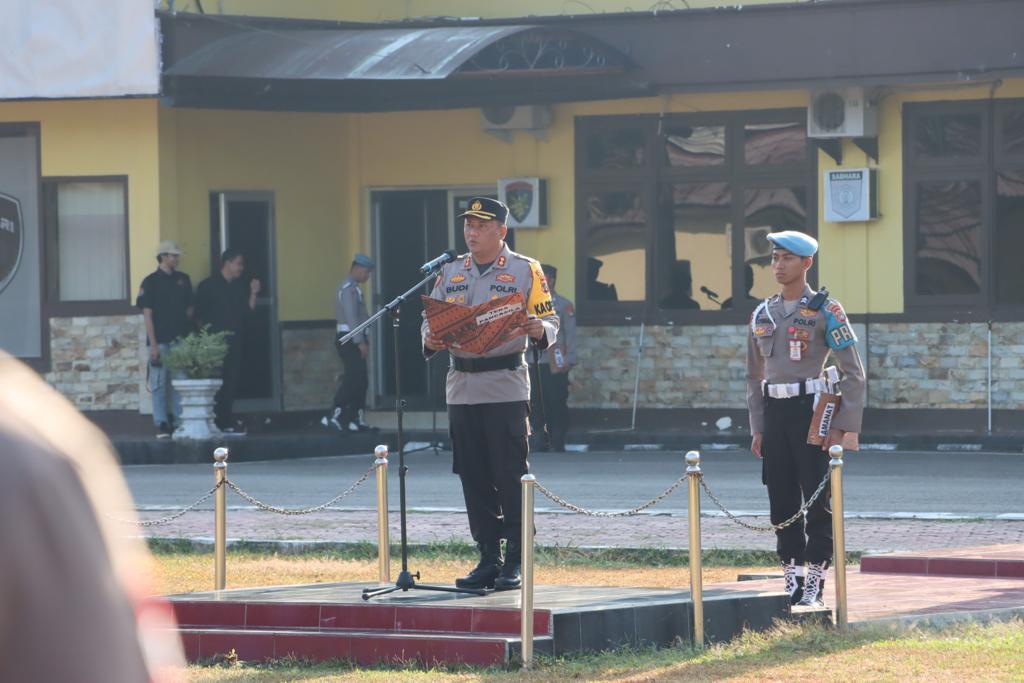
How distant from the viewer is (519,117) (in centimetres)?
2016

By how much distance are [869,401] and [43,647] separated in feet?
59.0

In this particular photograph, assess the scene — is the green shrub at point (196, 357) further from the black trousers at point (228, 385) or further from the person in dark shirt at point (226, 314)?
the black trousers at point (228, 385)

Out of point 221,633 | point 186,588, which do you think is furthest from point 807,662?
point 186,588

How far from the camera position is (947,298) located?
18906mm

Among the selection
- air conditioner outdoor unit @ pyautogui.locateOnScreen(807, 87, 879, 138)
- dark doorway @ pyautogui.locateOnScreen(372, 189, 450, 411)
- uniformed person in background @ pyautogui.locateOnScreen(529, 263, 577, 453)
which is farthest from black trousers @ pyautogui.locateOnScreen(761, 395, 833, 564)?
dark doorway @ pyautogui.locateOnScreen(372, 189, 450, 411)

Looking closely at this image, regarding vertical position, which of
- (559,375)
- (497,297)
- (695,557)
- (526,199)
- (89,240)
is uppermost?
(526,199)

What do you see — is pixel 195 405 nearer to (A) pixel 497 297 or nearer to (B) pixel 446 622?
(A) pixel 497 297

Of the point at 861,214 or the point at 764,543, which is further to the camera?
the point at 861,214

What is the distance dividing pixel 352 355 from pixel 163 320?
2.20 meters

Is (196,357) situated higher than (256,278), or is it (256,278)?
(256,278)

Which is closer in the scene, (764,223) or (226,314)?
(226,314)

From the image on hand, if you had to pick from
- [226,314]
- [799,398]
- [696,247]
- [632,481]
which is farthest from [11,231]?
[799,398]

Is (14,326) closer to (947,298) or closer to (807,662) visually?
(947,298)

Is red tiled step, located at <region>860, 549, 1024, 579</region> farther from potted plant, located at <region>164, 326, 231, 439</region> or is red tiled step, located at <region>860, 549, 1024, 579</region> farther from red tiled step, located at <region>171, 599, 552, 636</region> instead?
potted plant, located at <region>164, 326, 231, 439</region>
